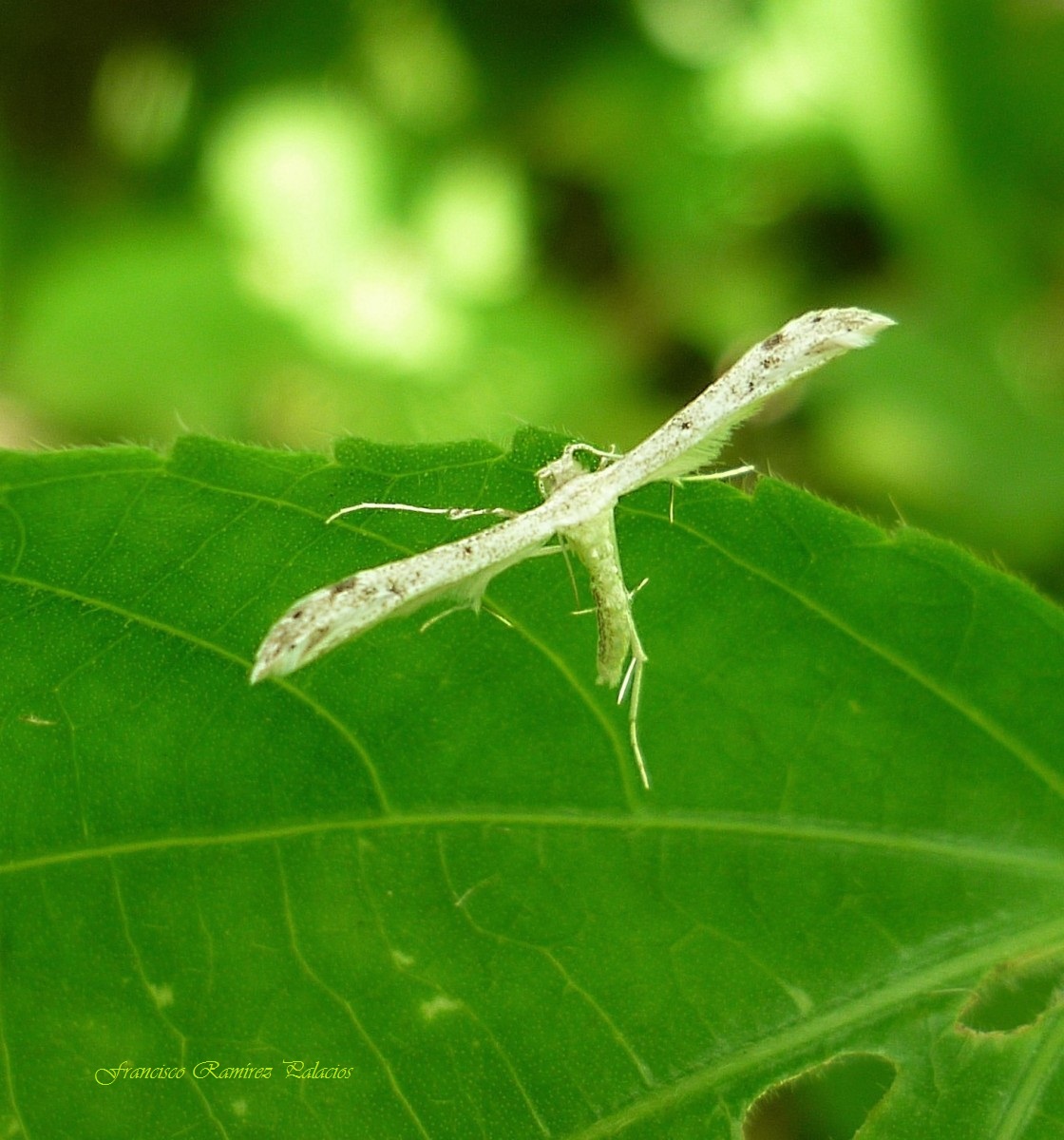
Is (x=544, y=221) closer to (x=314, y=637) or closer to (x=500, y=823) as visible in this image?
(x=500, y=823)

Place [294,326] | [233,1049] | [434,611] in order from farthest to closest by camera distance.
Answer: [294,326], [434,611], [233,1049]

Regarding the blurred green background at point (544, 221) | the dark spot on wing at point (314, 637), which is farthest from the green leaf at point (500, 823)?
the blurred green background at point (544, 221)

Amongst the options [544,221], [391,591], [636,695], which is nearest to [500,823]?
[636,695]

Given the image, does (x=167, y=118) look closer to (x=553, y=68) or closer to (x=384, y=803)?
(x=553, y=68)

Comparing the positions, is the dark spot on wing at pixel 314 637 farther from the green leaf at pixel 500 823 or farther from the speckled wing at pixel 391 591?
the green leaf at pixel 500 823

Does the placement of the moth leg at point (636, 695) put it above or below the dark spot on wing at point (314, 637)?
below

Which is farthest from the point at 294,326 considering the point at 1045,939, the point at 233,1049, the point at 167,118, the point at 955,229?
the point at 1045,939
